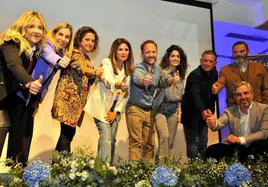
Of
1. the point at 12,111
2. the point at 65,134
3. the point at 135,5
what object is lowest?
the point at 65,134

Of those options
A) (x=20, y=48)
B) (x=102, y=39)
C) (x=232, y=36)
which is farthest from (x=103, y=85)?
(x=232, y=36)

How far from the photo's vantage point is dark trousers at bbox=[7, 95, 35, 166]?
8.45 ft

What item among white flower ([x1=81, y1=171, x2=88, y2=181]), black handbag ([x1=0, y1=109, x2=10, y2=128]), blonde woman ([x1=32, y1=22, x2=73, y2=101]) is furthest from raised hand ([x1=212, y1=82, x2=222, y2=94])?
white flower ([x1=81, y1=171, x2=88, y2=181])

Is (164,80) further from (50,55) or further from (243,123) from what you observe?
(50,55)

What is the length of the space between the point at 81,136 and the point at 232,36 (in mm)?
2371

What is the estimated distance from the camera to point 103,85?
10.6ft

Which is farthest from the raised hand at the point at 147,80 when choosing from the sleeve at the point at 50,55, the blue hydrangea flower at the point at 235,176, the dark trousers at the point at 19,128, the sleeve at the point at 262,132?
the blue hydrangea flower at the point at 235,176

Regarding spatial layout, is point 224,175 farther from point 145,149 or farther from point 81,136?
point 81,136

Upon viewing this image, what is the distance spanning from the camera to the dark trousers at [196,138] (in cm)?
363

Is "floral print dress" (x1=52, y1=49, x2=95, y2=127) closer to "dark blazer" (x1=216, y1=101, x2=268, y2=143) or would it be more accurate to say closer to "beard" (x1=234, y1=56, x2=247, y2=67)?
"dark blazer" (x1=216, y1=101, x2=268, y2=143)

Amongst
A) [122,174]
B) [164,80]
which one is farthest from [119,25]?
[122,174]

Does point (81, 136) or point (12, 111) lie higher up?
point (12, 111)

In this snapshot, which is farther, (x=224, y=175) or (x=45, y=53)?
(x=45, y=53)

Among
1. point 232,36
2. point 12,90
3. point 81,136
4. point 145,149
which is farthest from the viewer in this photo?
point 232,36
